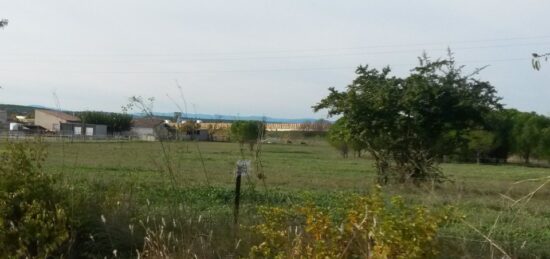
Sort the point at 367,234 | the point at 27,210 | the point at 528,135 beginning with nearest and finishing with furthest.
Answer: the point at 367,234 → the point at 27,210 → the point at 528,135

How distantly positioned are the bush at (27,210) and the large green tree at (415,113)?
15073 mm

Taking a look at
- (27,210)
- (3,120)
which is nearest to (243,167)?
(27,210)

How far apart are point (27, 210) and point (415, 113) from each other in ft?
51.8

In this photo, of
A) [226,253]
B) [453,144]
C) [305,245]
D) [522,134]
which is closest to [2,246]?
[226,253]

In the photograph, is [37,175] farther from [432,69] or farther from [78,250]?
[432,69]

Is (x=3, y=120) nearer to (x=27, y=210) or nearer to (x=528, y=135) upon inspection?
(x=27, y=210)

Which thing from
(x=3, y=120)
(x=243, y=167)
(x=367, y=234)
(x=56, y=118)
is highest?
(x=56, y=118)

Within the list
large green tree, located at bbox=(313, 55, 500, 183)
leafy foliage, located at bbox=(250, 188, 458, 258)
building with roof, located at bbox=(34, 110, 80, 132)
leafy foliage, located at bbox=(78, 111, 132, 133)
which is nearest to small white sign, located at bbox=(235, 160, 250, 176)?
leafy foliage, located at bbox=(78, 111, 132, 133)

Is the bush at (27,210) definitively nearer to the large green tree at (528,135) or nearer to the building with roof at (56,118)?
the building with roof at (56,118)

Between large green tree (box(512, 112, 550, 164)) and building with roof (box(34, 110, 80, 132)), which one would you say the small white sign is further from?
large green tree (box(512, 112, 550, 164))

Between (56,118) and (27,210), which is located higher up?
(56,118)

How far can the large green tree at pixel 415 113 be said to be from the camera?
803 inches

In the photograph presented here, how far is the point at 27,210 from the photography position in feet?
19.0

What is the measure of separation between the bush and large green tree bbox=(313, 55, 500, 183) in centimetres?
1507
